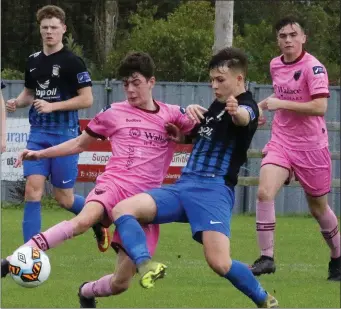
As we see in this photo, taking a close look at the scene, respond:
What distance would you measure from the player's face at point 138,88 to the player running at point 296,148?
2.04m

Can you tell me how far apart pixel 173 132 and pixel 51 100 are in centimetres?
281

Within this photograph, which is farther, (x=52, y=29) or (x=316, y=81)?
(x=52, y=29)

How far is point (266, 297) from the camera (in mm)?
7684

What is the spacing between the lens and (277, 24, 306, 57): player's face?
1020 cm

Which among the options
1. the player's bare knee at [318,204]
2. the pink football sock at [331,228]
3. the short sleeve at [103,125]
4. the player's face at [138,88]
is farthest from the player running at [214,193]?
the pink football sock at [331,228]

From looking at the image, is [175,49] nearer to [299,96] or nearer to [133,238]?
[299,96]

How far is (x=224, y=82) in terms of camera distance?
7.95 m

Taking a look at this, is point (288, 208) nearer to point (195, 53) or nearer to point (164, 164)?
point (195, 53)

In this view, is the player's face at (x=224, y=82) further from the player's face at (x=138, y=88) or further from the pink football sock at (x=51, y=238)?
the pink football sock at (x=51, y=238)

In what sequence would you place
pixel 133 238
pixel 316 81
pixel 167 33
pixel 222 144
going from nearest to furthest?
pixel 133 238 → pixel 222 144 → pixel 316 81 → pixel 167 33

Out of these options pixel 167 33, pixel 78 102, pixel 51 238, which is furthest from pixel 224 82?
pixel 167 33

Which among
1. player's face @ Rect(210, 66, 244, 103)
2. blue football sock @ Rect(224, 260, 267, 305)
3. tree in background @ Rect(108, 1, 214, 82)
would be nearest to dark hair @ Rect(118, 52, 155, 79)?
player's face @ Rect(210, 66, 244, 103)

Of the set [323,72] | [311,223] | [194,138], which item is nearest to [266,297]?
[194,138]

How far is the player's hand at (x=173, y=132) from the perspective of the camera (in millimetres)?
8195
